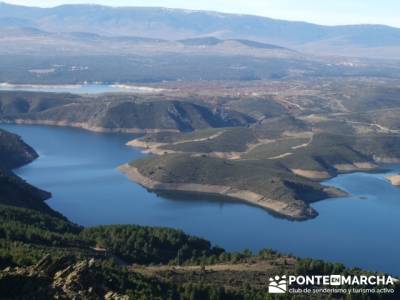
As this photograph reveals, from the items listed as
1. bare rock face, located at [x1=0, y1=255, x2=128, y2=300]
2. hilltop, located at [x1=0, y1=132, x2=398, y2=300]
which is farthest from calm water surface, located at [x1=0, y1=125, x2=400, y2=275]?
bare rock face, located at [x1=0, y1=255, x2=128, y2=300]

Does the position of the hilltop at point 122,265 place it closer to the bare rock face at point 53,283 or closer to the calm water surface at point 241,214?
the bare rock face at point 53,283

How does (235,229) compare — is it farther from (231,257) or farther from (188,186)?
(231,257)

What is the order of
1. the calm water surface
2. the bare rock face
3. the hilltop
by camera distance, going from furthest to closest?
the calm water surface < the hilltop < the bare rock face

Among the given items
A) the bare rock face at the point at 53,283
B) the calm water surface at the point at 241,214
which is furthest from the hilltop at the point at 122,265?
the calm water surface at the point at 241,214

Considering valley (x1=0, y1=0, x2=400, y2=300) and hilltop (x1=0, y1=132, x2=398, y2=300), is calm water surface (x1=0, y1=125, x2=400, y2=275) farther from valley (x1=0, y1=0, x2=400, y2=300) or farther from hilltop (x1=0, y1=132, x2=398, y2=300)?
hilltop (x1=0, y1=132, x2=398, y2=300)

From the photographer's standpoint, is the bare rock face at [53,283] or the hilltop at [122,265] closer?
the bare rock face at [53,283]

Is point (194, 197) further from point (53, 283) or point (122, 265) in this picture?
point (53, 283)
